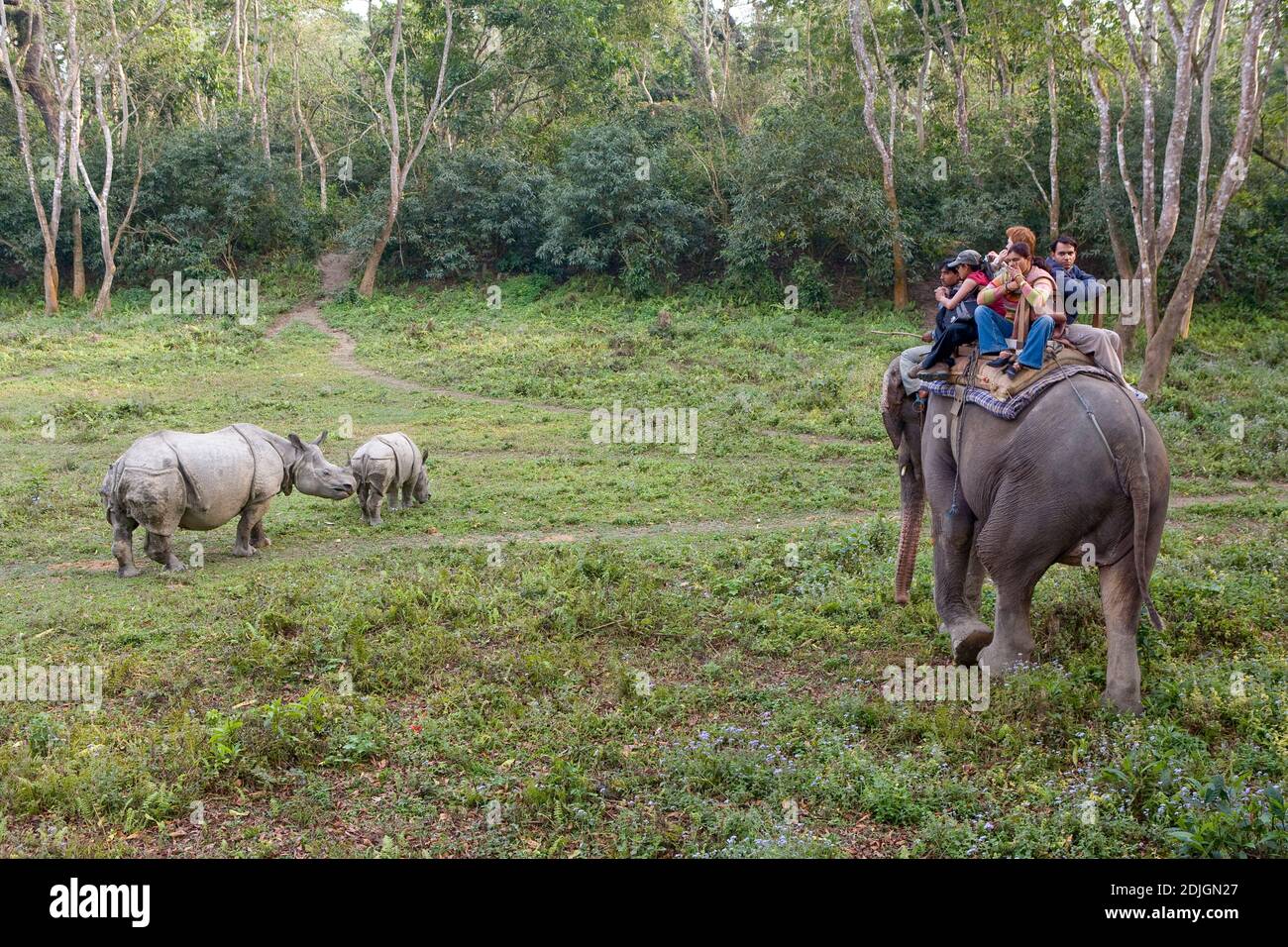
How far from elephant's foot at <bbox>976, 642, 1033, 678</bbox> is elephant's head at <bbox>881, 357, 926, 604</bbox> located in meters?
1.94

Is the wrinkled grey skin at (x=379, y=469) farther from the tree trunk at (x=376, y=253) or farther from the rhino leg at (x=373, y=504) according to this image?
the tree trunk at (x=376, y=253)

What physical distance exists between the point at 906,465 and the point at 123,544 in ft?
29.4

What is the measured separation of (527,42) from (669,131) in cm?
671

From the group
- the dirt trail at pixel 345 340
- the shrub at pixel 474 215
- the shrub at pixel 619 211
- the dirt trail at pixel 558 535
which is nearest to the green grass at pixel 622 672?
the dirt trail at pixel 558 535

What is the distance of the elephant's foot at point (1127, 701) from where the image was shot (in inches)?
331

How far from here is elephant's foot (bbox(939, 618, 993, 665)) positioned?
9.73 metres

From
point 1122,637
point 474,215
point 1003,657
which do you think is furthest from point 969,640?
point 474,215

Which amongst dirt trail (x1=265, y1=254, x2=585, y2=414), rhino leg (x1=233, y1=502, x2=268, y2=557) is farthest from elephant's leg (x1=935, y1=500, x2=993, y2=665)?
dirt trail (x1=265, y1=254, x2=585, y2=414)

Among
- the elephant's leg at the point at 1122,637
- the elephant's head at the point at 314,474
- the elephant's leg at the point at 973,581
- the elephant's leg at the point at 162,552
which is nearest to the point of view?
the elephant's leg at the point at 1122,637

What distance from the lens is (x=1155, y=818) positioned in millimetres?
6805

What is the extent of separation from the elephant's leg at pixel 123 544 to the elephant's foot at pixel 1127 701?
10.6 m

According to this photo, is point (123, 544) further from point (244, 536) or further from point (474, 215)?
point (474, 215)

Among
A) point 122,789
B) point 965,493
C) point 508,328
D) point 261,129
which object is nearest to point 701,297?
point 508,328

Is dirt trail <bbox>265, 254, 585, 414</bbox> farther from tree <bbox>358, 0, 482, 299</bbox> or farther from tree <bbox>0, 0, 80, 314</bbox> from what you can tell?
tree <bbox>0, 0, 80, 314</bbox>
